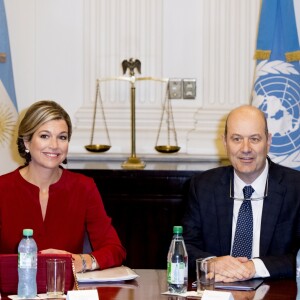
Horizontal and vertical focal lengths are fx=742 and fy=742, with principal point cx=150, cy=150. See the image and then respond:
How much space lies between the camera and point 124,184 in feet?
15.7

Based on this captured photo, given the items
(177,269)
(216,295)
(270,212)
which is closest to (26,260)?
(177,269)

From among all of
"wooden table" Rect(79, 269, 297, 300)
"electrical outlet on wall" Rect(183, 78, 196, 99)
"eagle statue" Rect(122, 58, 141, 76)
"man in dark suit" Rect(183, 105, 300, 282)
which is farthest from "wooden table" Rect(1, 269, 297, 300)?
"electrical outlet on wall" Rect(183, 78, 196, 99)

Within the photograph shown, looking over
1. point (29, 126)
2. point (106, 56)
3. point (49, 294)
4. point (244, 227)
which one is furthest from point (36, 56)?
point (49, 294)

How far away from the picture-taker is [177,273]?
270cm

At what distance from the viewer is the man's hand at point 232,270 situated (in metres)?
2.88

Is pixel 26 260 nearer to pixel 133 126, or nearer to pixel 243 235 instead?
pixel 243 235

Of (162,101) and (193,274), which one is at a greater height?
(162,101)

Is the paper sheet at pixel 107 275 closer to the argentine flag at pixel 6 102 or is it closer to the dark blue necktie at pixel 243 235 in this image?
the dark blue necktie at pixel 243 235

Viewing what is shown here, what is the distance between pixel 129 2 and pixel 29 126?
256 cm

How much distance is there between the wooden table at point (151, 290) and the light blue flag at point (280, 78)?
2356 mm

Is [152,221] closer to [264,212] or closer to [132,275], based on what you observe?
[264,212]

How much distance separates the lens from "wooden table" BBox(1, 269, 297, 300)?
2617 mm

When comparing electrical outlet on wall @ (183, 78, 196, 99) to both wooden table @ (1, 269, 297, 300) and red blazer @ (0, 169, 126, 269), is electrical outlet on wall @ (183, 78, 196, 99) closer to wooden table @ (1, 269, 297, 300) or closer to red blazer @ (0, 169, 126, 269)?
red blazer @ (0, 169, 126, 269)

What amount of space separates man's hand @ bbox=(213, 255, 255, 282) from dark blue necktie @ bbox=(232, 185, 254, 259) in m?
0.39
